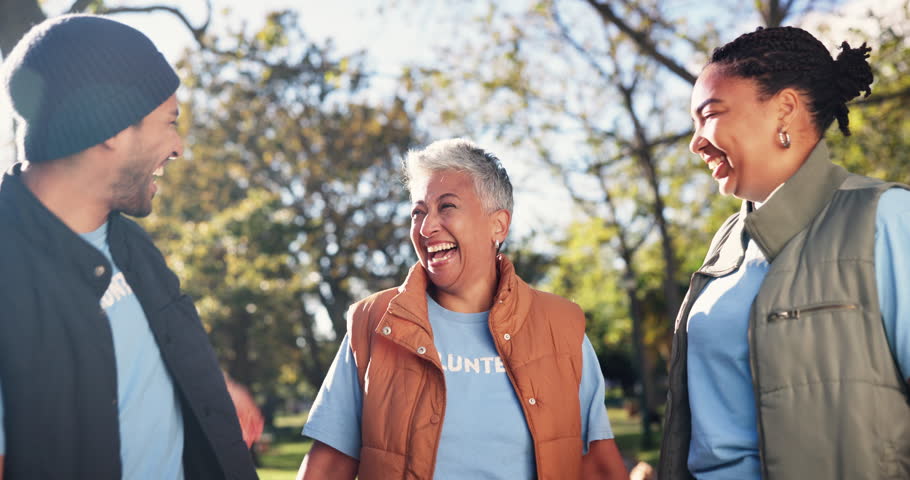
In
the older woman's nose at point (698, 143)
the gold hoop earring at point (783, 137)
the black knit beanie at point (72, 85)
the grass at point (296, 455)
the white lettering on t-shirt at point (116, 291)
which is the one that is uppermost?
the black knit beanie at point (72, 85)

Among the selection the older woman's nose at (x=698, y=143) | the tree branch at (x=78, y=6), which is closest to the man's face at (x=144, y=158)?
the older woman's nose at (x=698, y=143)

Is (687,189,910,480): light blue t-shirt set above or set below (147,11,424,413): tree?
below

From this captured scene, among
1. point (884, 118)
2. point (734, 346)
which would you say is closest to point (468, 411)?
point (734, 346)

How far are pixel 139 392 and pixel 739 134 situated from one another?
220cm

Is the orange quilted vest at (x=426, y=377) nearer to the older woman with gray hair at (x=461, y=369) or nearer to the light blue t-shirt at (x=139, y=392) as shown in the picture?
the older woman with gray hair at (x=461, y=369)

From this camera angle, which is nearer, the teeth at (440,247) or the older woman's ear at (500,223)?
the teeth at (440,247)

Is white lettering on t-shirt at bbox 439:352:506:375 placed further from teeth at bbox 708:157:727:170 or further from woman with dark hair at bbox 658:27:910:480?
teeth at bbox 708:157:727:170

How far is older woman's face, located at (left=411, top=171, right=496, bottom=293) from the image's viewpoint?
3268 mm

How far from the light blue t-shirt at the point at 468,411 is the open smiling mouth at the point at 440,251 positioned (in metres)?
0.22

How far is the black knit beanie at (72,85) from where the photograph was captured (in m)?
2.29

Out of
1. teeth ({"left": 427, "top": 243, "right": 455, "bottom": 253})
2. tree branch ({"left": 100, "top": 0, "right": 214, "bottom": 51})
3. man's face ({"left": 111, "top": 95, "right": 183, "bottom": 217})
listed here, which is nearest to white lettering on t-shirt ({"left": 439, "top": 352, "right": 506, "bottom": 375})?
teeth ({"left": 427, "top": 243, "right": 455, "bottom": 253})

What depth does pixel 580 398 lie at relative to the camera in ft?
10.8

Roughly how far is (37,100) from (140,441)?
1.09m

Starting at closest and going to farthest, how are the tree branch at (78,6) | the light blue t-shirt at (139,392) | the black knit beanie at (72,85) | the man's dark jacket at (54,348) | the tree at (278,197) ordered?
the man's dark jacket at (54,348) → the black knit beanie at (72,85) → the light blue t-shirt at (139,392) → the tree branch at (78,6) → the tree at (278,197)
